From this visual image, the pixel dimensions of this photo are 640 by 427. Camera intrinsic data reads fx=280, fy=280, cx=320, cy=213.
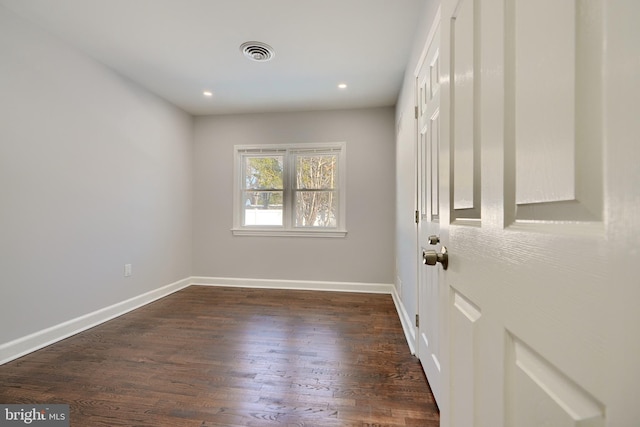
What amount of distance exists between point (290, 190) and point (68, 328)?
2.73 metres

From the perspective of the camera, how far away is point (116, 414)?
1493 mm

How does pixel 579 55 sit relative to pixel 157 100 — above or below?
below

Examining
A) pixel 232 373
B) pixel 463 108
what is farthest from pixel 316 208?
pixel 463 108

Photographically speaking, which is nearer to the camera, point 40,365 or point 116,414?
point 116,414

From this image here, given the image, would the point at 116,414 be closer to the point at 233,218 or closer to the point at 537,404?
the point at 537,404

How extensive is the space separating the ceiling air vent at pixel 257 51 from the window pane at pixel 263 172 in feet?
5.18

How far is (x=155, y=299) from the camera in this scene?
3.46 m

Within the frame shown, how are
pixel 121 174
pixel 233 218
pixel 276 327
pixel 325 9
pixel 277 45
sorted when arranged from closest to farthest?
1. pixel 325 9
2. pixel 277 45
3. pixel 276 327
4. pixel 121 174
5. pixel 233 218

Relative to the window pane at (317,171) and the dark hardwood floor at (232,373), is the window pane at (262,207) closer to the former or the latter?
the window pane at (317,171)

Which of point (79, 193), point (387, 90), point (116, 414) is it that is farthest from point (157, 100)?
point (116, 414)

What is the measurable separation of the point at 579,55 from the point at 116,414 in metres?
2.22

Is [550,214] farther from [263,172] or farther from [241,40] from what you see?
[263,172]

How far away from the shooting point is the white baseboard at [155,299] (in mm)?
2105

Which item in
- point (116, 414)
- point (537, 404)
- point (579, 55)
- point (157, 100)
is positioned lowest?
point (116, 414)
